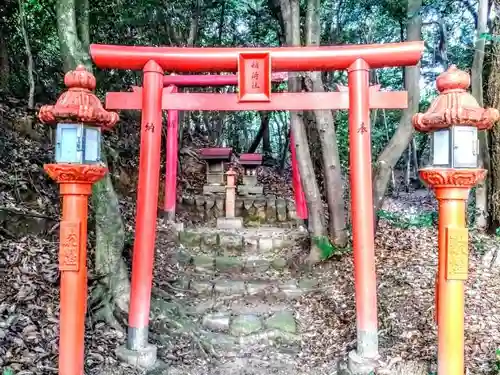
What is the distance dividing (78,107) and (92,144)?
290 millimetres

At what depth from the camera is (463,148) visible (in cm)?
Answer: 297

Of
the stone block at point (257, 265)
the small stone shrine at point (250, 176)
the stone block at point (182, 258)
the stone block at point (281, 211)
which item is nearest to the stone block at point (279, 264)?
the stone block at point (257, 265)

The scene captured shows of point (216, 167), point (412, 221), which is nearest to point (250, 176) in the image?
point (216, 167)

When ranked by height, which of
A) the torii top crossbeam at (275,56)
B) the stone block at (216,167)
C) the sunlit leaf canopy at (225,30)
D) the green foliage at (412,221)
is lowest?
the green foliage at (412,221)

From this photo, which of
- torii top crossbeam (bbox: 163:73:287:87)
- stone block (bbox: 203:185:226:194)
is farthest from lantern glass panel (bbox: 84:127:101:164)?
stone block (bbox: 203:185:226:194)

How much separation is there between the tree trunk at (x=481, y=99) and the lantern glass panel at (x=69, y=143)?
551cm

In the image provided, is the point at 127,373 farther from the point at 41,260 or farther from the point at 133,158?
the point at 133,158

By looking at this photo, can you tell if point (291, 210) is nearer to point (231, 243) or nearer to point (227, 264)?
point (231, 243)

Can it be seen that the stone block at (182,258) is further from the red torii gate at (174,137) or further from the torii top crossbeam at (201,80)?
the torii top crossbeam at (201,80)

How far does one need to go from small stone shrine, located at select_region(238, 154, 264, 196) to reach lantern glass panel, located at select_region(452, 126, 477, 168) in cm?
721

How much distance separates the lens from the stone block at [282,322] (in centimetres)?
508

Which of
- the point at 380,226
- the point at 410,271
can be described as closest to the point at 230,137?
the point at 380,226

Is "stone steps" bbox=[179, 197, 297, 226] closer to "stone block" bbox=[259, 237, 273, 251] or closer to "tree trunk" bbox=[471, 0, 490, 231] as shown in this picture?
"stone block" bbox=[259, 237, 273, 251]

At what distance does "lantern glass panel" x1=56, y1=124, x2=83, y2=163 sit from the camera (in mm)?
3088
